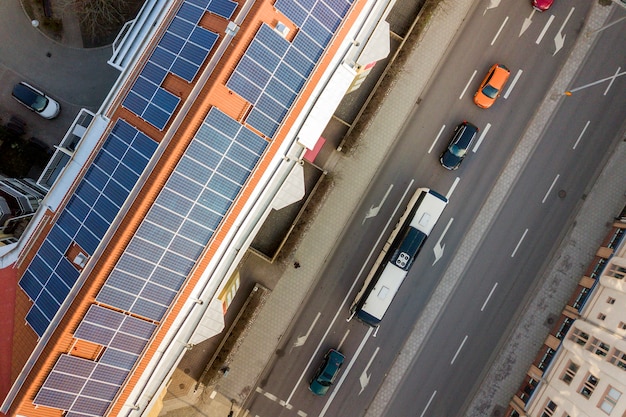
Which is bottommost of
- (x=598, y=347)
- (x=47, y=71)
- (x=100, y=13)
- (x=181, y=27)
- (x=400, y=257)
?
(x=47, y=71)

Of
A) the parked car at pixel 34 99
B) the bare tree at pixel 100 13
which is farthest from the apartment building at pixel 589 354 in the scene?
the parked car at pixel 34 99

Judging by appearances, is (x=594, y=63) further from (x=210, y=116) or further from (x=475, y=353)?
(x=210, y=116)

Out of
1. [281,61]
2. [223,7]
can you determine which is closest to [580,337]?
[281,61]

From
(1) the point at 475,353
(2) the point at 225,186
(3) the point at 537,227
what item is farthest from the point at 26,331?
(3) the point at 537,227

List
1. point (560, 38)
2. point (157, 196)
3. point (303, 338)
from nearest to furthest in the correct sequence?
1. point (157, 196)
2. point (303, 338)
3. point (560, 38)

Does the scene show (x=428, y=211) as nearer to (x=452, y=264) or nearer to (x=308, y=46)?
(x=452, y=264)

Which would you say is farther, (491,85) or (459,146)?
(491,85)

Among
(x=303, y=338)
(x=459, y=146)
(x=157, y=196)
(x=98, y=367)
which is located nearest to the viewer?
(x=157, y=196)

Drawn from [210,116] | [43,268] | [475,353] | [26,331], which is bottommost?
[26,331]
